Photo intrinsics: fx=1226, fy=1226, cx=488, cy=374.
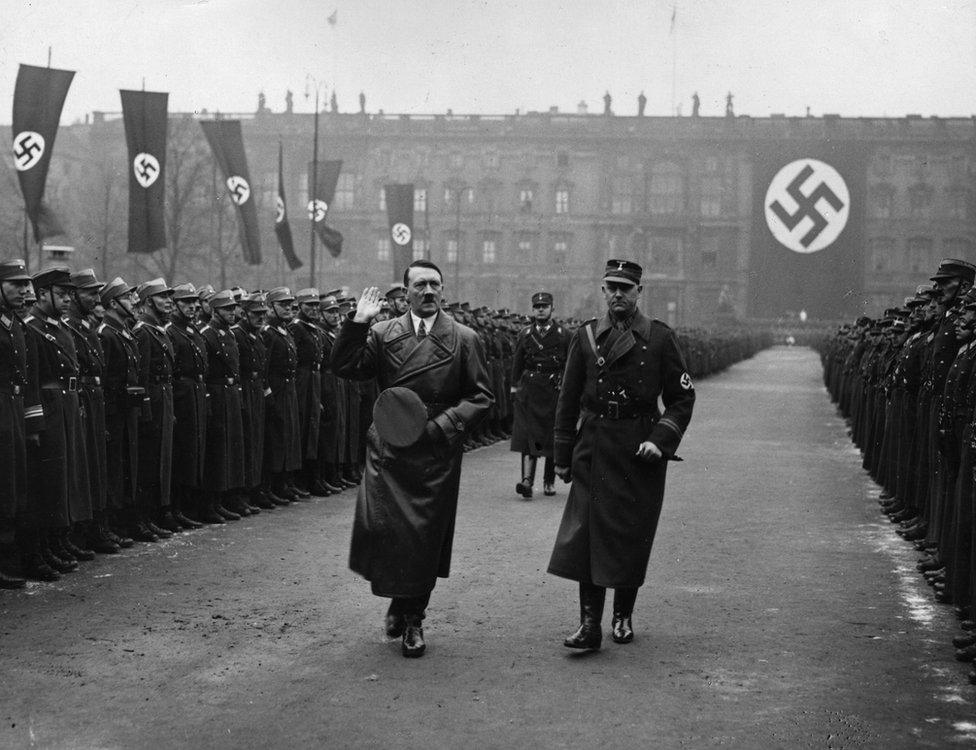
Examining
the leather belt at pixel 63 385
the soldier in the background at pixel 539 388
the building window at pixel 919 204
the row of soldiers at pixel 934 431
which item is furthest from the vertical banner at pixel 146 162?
the building window at pixel 919 204

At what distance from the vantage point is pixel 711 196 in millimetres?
88625

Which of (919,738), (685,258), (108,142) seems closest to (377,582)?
(919,738)

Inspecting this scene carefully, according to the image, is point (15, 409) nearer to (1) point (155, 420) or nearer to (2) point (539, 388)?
(1) point (155, 420)

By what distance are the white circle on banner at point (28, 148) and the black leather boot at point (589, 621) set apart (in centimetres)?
877

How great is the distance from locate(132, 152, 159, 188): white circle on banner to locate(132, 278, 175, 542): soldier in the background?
4951 millimetres

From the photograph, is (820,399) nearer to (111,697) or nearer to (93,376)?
(93,376)

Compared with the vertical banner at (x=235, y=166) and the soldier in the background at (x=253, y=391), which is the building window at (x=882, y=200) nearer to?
the vertical banner at (x=235, y=166)

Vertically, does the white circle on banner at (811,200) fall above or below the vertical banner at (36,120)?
above

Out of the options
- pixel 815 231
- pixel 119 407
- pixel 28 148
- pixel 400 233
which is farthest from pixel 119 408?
pixel 815 231

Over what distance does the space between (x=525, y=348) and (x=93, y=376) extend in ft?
17.3

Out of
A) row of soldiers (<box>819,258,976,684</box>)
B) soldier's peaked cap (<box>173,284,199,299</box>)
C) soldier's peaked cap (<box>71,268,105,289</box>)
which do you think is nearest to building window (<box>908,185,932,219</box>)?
row of soldiers (<box>819,258,976,684</box>)

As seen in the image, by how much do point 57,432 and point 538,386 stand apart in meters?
5.71

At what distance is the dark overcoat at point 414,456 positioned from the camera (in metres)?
5.89

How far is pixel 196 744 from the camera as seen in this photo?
459 centimetres
